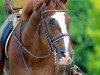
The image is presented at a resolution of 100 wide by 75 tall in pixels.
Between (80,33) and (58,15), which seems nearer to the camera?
(58,15)

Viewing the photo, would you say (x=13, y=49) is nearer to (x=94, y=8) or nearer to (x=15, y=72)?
(x=15, y=72)

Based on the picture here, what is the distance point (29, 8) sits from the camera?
5.28 m

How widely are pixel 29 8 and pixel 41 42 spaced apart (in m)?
0.48

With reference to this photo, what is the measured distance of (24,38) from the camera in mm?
5422

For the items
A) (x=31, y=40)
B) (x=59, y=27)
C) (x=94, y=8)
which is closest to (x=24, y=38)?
(x=31, y=40)

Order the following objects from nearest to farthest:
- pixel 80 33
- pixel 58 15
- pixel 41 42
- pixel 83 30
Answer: pixel 58 15 < pixel 41 42 < pixel 80 33 < pixel 83 30

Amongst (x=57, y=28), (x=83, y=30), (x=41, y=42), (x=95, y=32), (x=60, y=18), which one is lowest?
(x=83, y=30)

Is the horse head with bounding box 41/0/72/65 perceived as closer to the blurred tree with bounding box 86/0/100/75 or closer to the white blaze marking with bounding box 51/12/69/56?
the white blaze marking with bounding box 51/12/69/56

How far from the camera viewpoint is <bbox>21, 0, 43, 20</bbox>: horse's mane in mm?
5180

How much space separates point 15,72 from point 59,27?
119cm

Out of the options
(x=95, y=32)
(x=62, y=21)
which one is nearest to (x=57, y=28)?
(x=62, y=21)

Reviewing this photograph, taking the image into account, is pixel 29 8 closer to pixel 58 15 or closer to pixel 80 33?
pixel 58 15

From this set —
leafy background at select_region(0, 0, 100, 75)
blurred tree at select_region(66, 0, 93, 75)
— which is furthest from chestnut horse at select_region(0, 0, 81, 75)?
blurred tree at select_region(66, 0, 93, 75)

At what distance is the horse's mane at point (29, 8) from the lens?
518 cm
